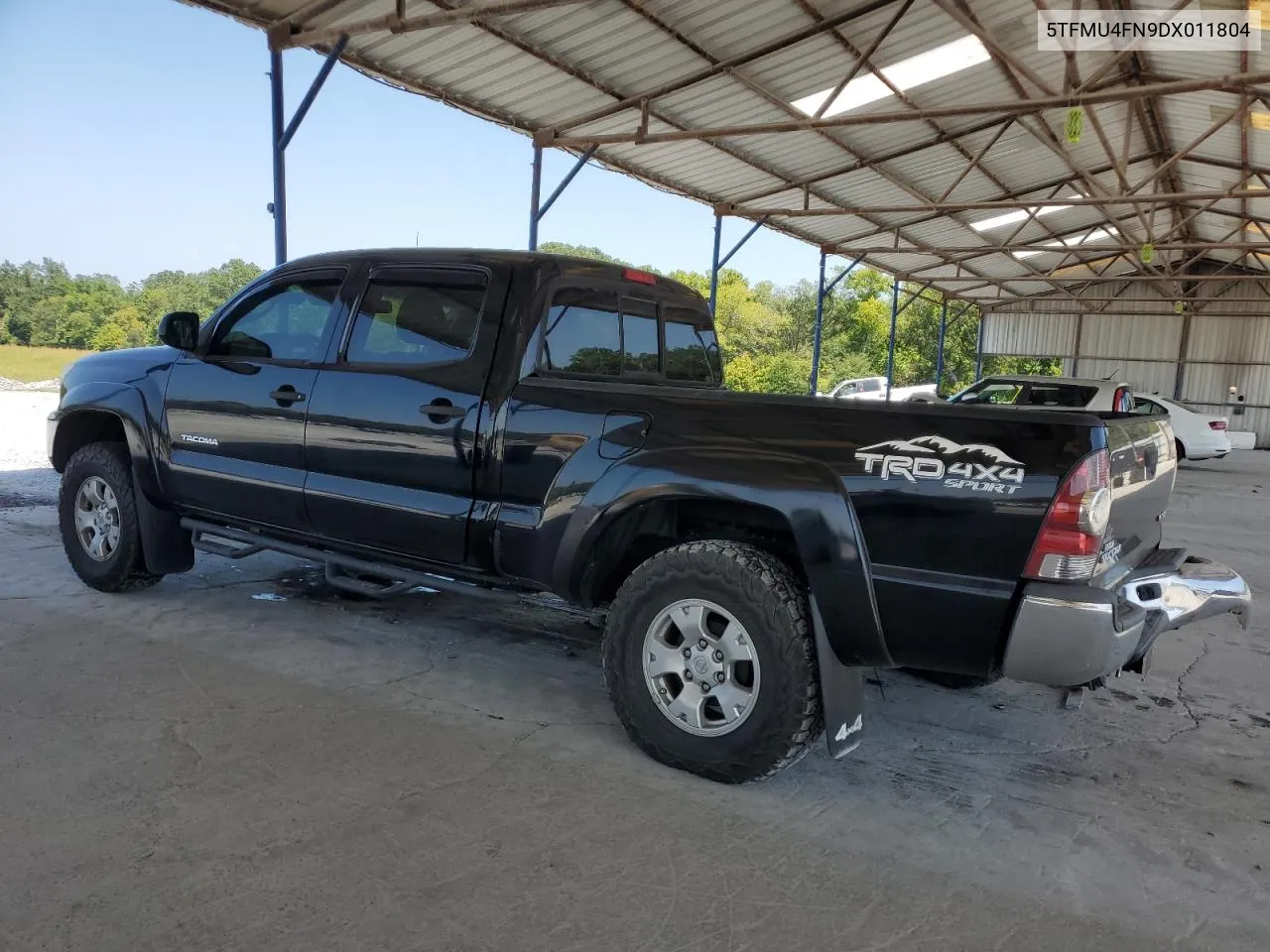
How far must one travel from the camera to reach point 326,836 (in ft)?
8.64

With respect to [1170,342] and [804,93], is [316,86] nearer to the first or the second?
[804,93]

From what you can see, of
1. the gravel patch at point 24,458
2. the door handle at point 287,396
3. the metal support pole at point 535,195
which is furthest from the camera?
the metal support pole at point 535,195

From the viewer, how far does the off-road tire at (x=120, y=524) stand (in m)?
4.76

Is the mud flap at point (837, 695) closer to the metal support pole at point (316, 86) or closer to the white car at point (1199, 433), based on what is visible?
the metal support pole at point (316, 86)

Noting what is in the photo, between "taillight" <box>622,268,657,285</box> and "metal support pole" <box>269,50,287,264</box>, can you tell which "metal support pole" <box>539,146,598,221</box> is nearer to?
"metal support pole" <box>269,50,287,264</box>

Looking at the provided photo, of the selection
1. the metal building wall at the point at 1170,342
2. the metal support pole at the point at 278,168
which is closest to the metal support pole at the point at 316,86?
the metal support pole at the point at 278,168

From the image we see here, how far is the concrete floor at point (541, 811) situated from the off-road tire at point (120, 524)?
0.41 m

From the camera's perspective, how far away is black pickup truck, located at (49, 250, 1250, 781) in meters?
2.62

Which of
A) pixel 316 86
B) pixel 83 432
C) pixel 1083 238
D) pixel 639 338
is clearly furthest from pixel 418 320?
pixel 1083 238

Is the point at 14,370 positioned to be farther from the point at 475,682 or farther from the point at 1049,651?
the point at 1049,651

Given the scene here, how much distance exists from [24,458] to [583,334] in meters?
9.22

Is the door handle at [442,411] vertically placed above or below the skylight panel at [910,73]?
below

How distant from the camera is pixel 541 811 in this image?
9.30 feet

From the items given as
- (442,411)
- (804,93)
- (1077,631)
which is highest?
(804,93)
